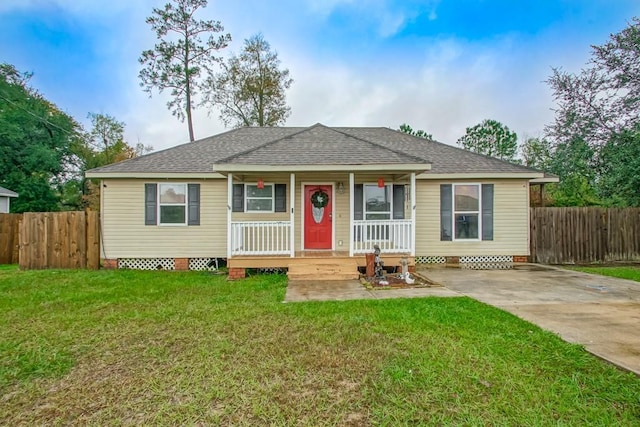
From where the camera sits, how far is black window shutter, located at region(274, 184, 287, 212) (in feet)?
29.8

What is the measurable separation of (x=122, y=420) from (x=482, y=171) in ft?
31.3

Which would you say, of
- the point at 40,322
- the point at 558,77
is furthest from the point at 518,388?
the point at 558,77

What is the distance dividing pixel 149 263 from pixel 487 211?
33.3 ft

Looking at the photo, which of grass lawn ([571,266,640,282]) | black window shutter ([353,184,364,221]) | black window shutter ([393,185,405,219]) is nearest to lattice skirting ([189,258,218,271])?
black window shutter ([353,184,364,221])

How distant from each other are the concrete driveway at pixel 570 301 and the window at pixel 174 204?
7029 mm

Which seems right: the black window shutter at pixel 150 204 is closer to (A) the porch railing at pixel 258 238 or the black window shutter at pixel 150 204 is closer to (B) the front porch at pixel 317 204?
(B) the front porch at pixel 317 204

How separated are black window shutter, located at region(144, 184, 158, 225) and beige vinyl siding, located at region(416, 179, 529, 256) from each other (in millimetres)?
7680

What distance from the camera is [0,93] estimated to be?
66.2 feet

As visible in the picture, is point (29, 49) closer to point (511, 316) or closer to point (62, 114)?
point (62, 114)

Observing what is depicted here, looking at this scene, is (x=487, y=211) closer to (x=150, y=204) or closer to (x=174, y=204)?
(x=174, y=204)

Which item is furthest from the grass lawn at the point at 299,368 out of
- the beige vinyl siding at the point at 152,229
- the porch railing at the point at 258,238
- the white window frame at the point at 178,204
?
the white window frame at the point at 178,204

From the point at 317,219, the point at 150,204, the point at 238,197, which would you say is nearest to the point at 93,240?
the point at 150,204

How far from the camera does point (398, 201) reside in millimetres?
9227

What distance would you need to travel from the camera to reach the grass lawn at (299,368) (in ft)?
7.86
